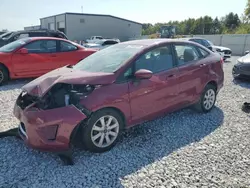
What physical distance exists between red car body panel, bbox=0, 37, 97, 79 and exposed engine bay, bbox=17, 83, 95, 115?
4.66 metres

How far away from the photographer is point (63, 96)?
3.32 m

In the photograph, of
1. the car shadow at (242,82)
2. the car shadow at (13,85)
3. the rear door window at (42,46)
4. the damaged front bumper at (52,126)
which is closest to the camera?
the damaged front bumper at (52,126)

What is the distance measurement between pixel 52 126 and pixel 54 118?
111mm

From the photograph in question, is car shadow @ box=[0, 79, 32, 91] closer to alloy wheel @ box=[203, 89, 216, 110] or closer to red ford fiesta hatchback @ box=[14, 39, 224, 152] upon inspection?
red ford fiesta hatchback @ box=[14, 39, 224, 152]

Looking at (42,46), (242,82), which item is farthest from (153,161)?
(242,82)

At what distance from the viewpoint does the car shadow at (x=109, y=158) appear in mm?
2914

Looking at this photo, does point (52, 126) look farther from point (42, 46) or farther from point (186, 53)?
point (42, 46)

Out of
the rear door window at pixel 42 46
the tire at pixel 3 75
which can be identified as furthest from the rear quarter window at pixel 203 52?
the tire at pixel 3 75

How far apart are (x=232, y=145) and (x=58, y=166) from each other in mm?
2683

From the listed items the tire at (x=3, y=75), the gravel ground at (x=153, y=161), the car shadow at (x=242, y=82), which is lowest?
the gravel ground at (x=153, y=161)

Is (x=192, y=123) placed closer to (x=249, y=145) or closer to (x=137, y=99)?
(x=249, y=145)

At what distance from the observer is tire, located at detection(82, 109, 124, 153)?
3.28 meters

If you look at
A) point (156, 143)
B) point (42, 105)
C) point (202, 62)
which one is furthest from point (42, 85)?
point (202, 62)

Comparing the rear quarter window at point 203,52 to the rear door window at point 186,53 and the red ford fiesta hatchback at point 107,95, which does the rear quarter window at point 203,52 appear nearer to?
the rear door window at point 186,53
